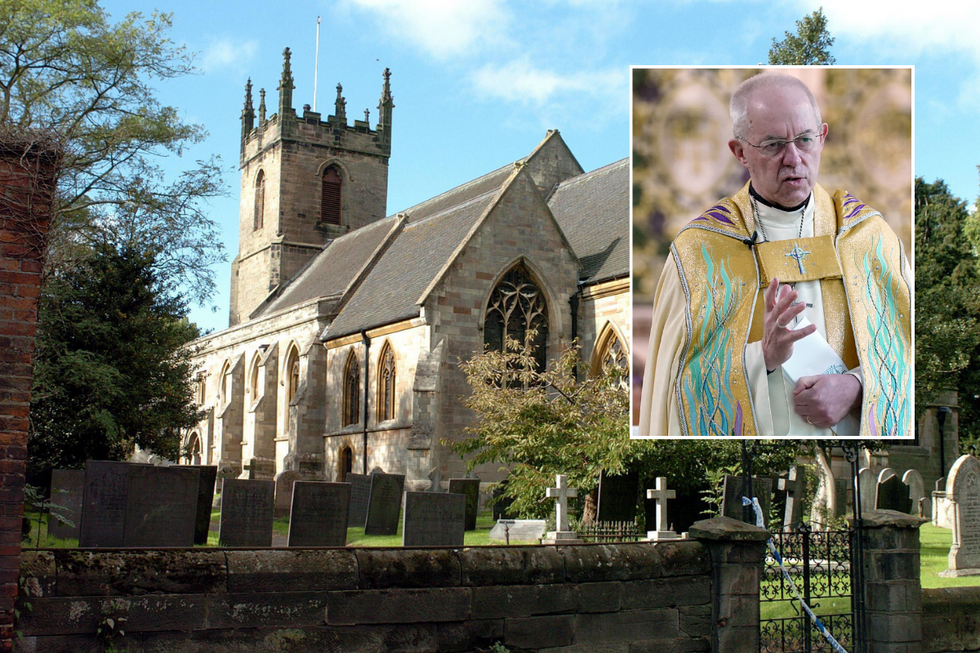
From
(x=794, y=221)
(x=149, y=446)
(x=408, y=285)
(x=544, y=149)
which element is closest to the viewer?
(x=794, y=221)

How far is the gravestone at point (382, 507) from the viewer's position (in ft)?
58.6

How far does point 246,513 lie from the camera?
12695 mm

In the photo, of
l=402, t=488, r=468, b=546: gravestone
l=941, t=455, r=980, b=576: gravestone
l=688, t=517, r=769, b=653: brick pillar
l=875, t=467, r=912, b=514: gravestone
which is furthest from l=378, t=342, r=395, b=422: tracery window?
l=688, t=517, r=769, b=653: brick pillar

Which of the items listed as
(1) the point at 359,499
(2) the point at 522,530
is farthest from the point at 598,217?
(2) the point at 522,530

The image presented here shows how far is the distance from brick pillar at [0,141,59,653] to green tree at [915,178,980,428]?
2000 centimetres

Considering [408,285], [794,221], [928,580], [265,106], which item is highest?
[265,106]

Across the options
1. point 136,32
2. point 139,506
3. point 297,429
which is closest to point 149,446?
point 297,429

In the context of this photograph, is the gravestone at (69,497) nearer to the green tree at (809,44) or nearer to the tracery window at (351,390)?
the tracery window at (351,390)

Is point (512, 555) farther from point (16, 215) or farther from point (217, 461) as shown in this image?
point (217, 461)

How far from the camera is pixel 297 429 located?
30656 mm

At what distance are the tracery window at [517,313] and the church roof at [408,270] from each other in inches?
71.3

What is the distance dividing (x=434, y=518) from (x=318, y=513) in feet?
4.83

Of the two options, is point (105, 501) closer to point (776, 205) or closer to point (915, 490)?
point (776, 205)

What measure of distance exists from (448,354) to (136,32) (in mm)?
12126
